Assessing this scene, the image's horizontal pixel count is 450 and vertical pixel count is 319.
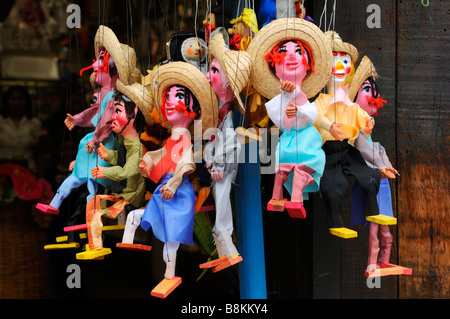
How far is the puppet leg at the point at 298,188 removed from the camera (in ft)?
5.00

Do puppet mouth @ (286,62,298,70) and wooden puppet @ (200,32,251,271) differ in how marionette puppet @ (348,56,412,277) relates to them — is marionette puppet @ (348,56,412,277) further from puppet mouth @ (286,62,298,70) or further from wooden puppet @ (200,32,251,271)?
wooden puppet @ (200,32,251,271)

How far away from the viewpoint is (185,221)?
1604mm

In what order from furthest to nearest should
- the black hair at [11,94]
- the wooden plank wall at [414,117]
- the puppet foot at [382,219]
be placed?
the black hair at [11,94] < the wooden plank wall at [414,117] < the puppet foot at [382,219]

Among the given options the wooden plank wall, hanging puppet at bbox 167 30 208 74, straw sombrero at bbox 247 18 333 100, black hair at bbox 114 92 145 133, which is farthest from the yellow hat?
the wooden plank wall

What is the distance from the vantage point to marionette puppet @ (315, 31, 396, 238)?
1.64m

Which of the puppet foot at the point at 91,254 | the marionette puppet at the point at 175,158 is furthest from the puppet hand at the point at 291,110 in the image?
the puppet foot at the point at 91,254

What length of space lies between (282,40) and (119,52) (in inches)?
20.3

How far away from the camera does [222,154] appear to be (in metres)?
1.64

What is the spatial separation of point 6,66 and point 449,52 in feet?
6.60

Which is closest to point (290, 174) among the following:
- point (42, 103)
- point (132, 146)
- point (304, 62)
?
point (304, 62)

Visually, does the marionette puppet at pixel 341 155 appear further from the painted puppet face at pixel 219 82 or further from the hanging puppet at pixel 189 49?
the hanging puppet at pixel 189 49

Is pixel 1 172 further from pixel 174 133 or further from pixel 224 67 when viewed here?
pixel 224 67

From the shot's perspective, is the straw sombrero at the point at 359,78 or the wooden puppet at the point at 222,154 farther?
the straw sombrero at the point at 359,78

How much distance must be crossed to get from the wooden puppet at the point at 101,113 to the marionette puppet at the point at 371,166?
729 millimetres
